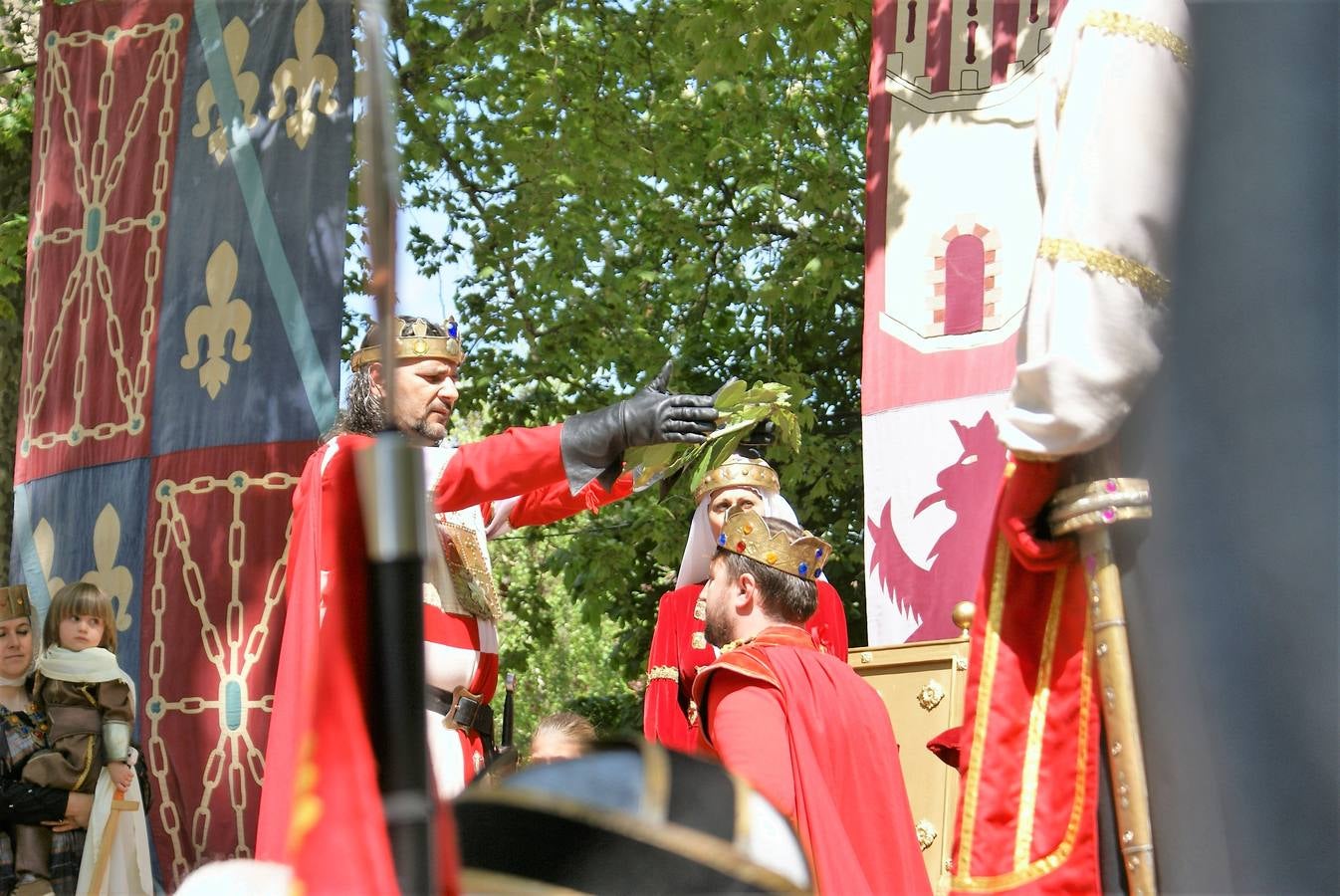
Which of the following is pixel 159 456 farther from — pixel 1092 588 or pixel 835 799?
pixel 1092 588

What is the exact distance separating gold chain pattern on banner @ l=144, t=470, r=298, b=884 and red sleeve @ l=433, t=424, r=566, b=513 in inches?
89.6

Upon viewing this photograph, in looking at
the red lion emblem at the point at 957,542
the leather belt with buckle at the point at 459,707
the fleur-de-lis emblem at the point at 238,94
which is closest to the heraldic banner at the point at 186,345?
the fleur-de-lis emblem at the point at 238,94

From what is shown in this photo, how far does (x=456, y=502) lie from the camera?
153 inches

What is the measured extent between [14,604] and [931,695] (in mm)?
3175

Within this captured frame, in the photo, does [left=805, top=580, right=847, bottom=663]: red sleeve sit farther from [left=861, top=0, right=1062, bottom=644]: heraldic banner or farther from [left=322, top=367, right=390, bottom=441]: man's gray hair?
[left=322, top=367, right=390, bottom=441]: man's gray hair

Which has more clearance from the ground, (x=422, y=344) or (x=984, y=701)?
(x=422, y=344)

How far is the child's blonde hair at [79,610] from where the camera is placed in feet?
19.2

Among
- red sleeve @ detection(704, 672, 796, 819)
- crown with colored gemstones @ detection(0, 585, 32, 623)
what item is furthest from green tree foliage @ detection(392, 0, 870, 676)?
red sleeve @ detection(704, 672, 796, 819)

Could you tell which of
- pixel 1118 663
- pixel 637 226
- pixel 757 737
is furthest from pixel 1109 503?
pixel 637 226

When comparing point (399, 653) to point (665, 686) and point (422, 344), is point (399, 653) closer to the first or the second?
point (422, 344)

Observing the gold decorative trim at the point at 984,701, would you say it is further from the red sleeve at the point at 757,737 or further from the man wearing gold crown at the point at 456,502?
the man wearing gold crown at the point at 456,502

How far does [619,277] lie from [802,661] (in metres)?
7.60

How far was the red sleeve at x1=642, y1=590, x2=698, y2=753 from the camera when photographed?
599 cm

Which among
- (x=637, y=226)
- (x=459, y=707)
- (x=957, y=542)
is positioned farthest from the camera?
(x=637, y=226)
